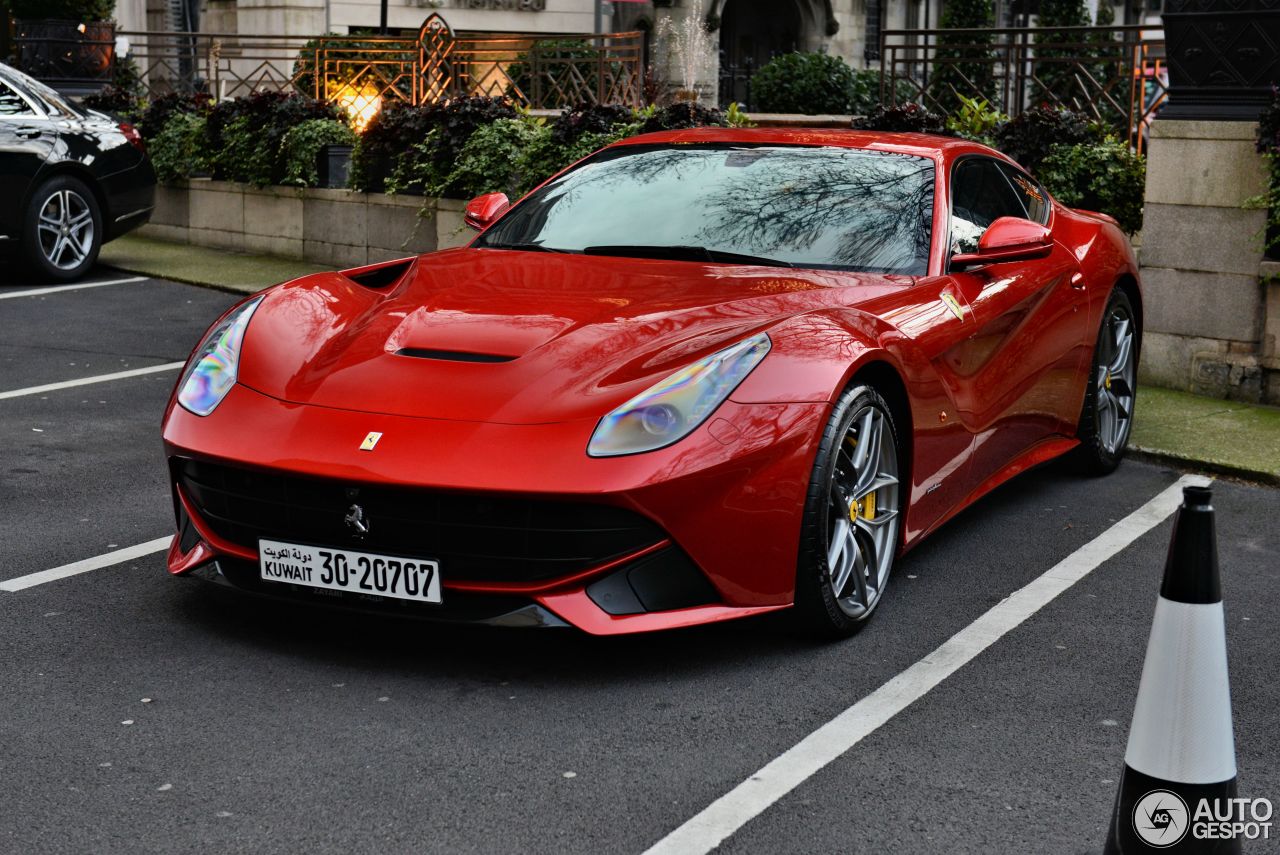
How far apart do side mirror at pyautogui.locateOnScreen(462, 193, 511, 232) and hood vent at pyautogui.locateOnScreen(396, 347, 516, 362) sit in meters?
1.61

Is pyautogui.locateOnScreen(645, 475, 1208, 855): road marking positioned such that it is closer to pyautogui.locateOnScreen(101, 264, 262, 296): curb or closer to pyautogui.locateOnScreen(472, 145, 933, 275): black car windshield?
pyautogui.locateOnScreen(472, 145, 933, 275): black car windshield

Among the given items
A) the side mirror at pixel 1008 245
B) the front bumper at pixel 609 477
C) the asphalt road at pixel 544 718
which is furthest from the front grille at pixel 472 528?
the side mirror at pixel 1008 245

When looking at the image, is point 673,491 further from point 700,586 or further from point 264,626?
point 264,626

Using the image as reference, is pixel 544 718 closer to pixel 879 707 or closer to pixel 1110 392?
pixel 879 707

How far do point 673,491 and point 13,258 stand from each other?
8945 mm

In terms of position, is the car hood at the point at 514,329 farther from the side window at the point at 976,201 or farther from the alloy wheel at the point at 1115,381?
the alloy wheel at the point at 1115,381

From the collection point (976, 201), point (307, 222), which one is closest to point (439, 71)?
point (307, 222)

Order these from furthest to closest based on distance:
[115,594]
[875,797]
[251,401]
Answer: [115,594] < [251,401] < [875,797]

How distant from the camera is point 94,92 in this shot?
1655 cm

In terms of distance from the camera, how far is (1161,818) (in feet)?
10.0

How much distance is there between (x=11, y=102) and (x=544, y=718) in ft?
30.1

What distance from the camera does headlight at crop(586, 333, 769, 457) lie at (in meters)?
4.09

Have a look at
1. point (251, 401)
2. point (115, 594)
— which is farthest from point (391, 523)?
point (115, 594)

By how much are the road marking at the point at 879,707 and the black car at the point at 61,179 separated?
827 centimetres
